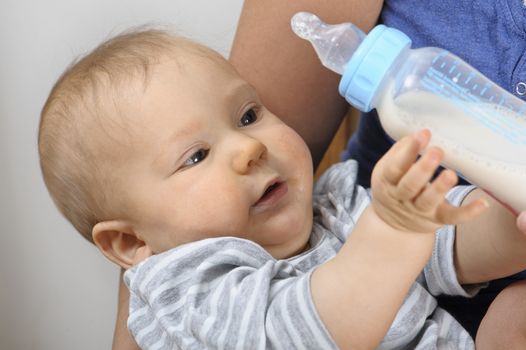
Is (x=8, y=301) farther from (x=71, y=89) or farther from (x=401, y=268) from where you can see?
(x=401, y=268)

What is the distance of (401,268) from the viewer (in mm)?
669

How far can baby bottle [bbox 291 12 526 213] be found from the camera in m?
0.66

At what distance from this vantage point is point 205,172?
2.77ft

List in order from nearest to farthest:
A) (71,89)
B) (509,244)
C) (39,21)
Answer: (509,244) → (71,89) → (39,21)

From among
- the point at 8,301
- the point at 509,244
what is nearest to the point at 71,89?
the point at 509,244

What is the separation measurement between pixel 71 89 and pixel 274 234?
327 mm

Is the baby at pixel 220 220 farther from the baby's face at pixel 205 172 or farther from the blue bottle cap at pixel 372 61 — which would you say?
the blue bottle cap at pixel 372 61

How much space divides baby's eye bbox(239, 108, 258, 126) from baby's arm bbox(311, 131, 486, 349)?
0.28 m

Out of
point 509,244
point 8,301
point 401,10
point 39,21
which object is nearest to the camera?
point 509,244

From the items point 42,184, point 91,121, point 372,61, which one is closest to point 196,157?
point 91,121

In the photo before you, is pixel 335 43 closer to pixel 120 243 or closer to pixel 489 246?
pixel 489 246

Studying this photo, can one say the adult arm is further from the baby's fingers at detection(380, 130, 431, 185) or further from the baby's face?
the baby's fingers at detection(380, 130, 431, 185)

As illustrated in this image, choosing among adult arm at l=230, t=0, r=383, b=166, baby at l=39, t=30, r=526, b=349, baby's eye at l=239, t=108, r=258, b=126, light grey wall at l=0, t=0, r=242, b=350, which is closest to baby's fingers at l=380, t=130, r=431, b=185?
baby at l=39, t=30, r=526, b=349

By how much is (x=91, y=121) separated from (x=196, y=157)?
0.47 ft
